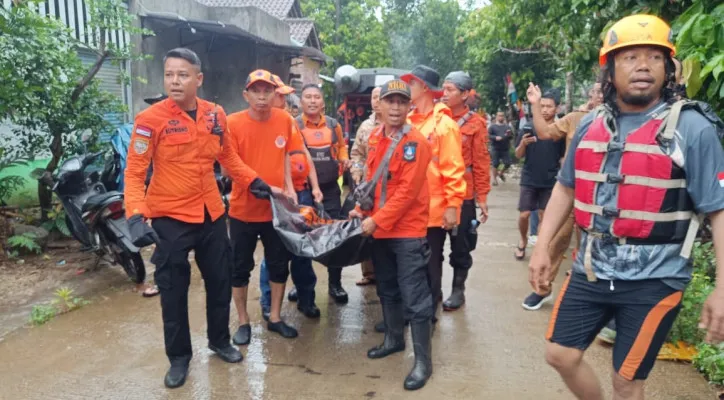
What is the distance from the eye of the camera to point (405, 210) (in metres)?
3.58

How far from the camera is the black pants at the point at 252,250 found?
414 cm

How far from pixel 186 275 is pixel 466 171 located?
248 cm

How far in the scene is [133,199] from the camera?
10.9ft

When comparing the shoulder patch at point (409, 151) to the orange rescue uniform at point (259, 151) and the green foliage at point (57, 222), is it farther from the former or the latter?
the green foliage at point (57, 222)

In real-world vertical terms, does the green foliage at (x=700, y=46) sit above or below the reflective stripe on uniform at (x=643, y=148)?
above

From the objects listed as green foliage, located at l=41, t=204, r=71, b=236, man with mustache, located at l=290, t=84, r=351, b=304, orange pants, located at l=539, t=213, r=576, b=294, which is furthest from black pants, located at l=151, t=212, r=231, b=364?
green foliage, located at l=41, t=204, r=71, b=236

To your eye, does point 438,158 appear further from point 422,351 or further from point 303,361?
point 303,361

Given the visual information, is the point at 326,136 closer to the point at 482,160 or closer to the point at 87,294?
the point at 482,160

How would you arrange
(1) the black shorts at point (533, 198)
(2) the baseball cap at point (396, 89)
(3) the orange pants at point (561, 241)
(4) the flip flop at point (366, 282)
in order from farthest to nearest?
1. (1) the black shorts at point (533, 198)
2. (4) the flip flop at point (366, 282)
3. (3) the orange pants at point (561, 241)
4. (2) the baseball cap at point (396, 89)

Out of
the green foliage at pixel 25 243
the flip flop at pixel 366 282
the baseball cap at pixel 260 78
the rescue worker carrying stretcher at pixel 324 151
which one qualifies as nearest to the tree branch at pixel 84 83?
the green foliage at pixel 25 243

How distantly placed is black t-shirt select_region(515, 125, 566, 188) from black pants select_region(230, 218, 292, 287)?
9.46 feet

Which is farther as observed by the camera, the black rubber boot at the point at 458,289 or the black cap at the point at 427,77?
the black rubber boot at the point at 458,289

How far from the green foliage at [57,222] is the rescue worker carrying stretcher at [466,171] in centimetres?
423

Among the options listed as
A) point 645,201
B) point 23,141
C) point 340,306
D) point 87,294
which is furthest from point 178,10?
point 645,201
